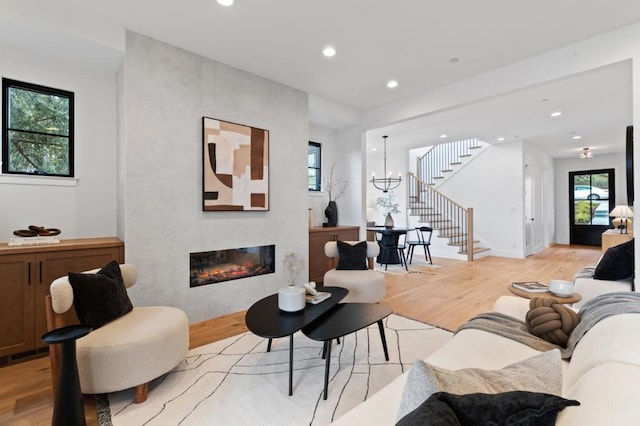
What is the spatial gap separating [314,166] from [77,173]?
132 inches

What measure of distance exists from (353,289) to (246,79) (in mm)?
2842

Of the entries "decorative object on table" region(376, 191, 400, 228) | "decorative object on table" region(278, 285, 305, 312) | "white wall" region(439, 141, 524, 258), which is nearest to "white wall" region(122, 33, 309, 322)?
"decorative object on table" region(278, 285, 305, 312)

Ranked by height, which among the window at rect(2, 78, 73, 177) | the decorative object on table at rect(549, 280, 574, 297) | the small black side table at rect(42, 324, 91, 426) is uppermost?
the window at rect(2, 78, 73, 177)

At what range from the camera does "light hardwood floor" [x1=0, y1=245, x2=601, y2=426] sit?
201 cm

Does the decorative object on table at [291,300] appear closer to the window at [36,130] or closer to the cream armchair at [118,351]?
the cream armchair at [118,351]

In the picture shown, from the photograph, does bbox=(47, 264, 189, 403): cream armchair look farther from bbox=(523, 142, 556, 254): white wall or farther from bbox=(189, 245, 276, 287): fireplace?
bbox=(523, 142, 556, 254): white wall

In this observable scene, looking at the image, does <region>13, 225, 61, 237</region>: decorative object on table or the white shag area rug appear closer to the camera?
the white shag area rug

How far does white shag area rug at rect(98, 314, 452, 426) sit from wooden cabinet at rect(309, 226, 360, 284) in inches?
69.6

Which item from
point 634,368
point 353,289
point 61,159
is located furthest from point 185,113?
point 634,368

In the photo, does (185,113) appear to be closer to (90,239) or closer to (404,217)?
(90,239)

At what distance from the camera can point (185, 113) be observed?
329 cm

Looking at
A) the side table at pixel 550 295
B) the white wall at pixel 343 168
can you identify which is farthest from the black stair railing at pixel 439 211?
the side table at pixel 550 295

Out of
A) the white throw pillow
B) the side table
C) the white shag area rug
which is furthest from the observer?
the side table

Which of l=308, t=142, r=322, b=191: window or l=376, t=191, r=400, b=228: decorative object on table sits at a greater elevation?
l=308, t=142, r=322, b=191: window
